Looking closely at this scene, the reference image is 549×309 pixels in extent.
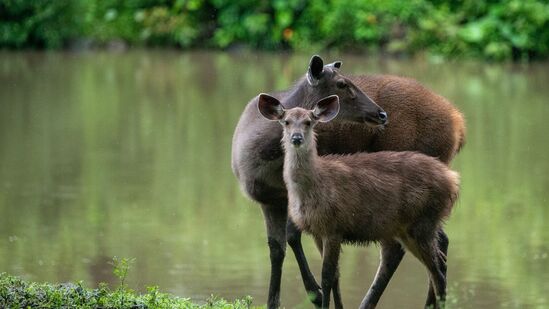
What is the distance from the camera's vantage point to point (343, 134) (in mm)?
8570

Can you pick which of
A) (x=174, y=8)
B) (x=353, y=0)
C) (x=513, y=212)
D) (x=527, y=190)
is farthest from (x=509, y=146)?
(x=174, y=8)

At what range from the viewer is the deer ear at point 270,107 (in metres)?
7.60

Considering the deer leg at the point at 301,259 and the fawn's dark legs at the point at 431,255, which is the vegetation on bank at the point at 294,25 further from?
the fawn's dark legs at the point at 431,255

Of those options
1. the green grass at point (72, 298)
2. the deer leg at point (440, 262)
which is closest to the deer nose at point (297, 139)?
the green grass at point (72, 298)

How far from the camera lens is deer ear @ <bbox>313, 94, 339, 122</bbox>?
7613 mm

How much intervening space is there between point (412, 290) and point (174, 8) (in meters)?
24.5

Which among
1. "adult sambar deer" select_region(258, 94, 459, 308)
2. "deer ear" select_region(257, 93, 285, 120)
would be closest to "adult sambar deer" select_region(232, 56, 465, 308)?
Result: "adult sambar deer" select_region(258, 94, 459, 308)

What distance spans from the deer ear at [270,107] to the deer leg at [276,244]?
106cm

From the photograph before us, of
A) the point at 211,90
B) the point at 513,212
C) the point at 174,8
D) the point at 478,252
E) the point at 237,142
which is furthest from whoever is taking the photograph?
the point at 174,8

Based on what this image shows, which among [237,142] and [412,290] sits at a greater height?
[237,142]

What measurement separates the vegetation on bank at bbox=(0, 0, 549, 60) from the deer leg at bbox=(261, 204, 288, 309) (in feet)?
64.5

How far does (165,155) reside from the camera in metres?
16.0

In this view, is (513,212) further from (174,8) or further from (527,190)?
(174,8)

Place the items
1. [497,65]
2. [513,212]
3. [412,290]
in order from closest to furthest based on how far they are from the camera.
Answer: [412,290] → [513,212] → [497,65]
